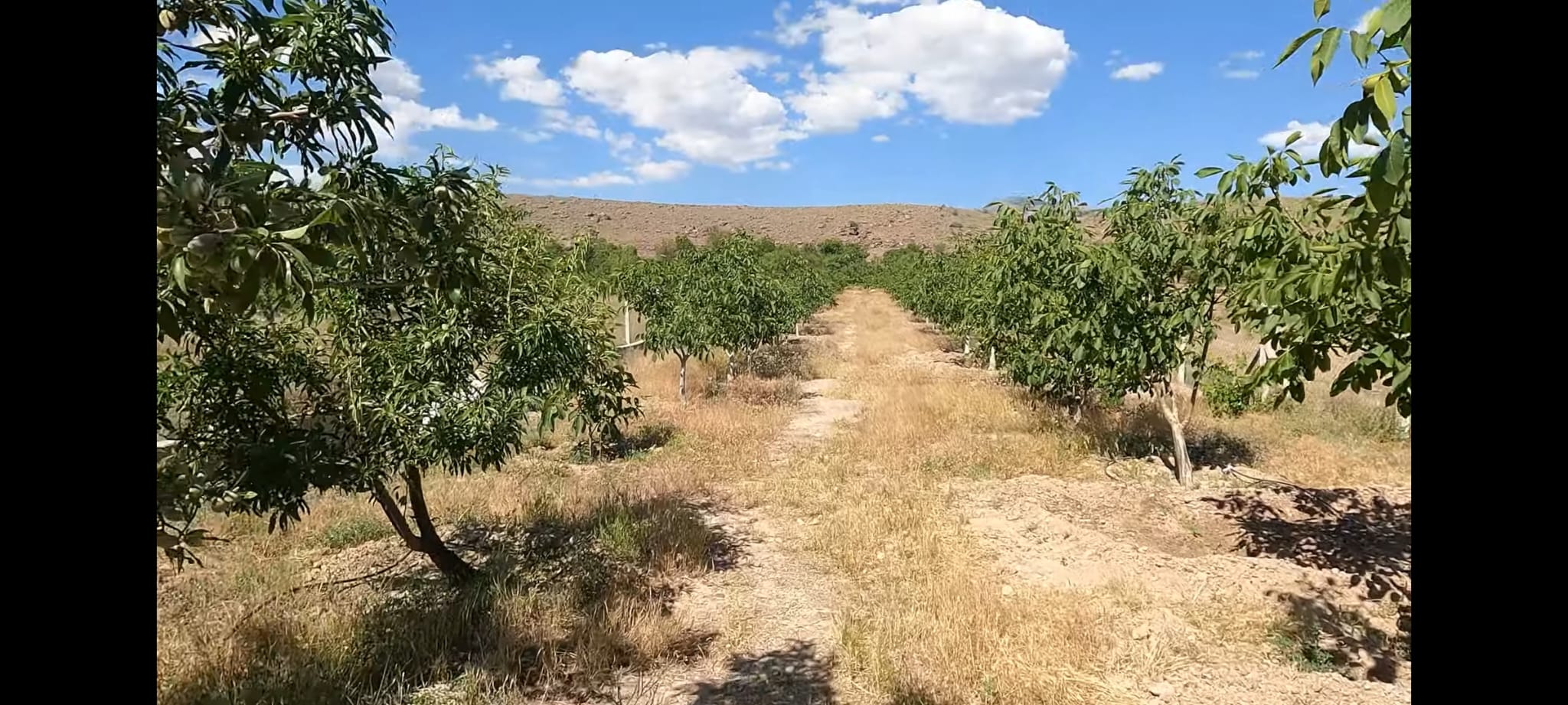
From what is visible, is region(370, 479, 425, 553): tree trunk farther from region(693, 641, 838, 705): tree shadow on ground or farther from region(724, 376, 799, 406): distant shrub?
region(724, 376, 799, 406): distant shrub

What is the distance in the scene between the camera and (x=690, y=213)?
77.6m

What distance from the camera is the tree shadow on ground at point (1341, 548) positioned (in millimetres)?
4594

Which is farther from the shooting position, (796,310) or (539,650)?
(796,310)

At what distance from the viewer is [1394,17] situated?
0.99 m

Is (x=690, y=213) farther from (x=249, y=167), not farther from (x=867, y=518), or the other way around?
(x=249, y=167)

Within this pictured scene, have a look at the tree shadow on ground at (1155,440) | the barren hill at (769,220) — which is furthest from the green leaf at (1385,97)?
the barren hill at (769,220)

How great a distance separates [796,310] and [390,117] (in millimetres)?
19132

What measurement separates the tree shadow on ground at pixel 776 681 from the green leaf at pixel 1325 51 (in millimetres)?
3868

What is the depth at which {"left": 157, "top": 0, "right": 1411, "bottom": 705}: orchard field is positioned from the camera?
2305 mm

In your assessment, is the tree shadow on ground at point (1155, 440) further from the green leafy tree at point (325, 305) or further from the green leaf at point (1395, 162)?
the green leaf at point (1395, 162)

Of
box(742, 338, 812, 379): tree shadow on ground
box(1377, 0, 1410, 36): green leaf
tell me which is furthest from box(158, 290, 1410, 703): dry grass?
box(742, 338, 812, 379): tree shadow on ground
